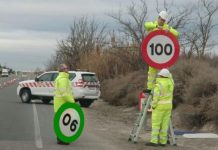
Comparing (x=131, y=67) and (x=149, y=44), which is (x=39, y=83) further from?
(x=149, y=44)

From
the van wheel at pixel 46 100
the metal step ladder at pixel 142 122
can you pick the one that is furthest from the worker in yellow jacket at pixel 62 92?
the van wheel at pixel 46 100

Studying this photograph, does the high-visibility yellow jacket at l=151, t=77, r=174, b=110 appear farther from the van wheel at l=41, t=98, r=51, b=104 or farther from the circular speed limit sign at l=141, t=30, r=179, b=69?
the van wheel at l=41, t=98, r=51, b=104

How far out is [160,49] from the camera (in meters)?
12.0

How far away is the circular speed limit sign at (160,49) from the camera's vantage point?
1179cm

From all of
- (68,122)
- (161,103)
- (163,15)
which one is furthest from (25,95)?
(163,15)

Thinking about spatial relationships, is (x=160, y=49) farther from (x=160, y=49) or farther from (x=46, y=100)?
(x=46, y=100)

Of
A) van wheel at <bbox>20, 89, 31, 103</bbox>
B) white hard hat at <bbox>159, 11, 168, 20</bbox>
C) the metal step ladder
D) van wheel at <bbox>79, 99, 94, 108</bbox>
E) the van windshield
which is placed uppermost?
white hard hat at <bbox>159, 11, 168, 20</bbox>

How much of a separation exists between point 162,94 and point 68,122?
7.39ft

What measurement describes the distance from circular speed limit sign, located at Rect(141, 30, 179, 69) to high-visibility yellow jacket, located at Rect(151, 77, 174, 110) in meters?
0.35

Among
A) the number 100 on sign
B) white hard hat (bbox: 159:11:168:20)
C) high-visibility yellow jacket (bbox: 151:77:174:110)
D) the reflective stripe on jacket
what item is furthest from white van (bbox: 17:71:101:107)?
white hard hat (bbox: 159:11:168:20)

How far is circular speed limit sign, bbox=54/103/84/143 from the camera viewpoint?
1220 cm

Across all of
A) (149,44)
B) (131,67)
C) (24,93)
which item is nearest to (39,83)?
(24,93)

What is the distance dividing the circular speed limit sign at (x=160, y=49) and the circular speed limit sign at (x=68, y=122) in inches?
81.9

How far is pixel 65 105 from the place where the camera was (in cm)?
1234
